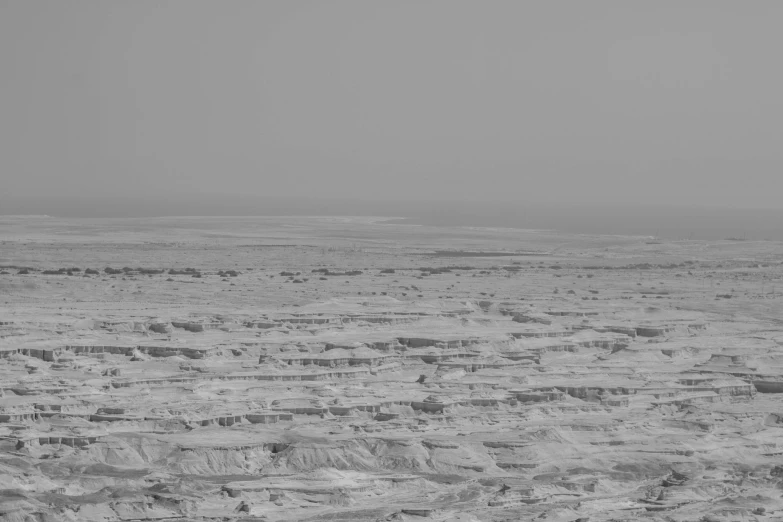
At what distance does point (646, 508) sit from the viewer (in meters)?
24.5

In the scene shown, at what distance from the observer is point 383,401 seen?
105 ft

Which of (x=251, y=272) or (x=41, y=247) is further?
(x=41, y=247)

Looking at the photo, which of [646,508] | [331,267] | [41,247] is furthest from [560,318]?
[41,247]

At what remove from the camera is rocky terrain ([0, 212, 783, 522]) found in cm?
2461

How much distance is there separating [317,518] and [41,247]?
6526 centimetres

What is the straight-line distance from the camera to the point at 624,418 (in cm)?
3181

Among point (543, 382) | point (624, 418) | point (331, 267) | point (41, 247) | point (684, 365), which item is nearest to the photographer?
point (624, 418)

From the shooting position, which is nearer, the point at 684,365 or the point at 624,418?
the point at 624,418

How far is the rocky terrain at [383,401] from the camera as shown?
24.6 metres

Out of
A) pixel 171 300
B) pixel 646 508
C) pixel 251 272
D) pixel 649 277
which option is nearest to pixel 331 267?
pixel 251 272

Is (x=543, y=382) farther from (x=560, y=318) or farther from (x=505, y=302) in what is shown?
(x=505, y=302)

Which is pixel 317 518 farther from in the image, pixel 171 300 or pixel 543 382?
pixel 171 300

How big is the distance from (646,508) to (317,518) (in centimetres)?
648

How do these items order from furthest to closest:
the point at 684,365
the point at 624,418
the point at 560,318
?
1. the point at 560,318
2. the point at 684,365
3. the point at 624,418
